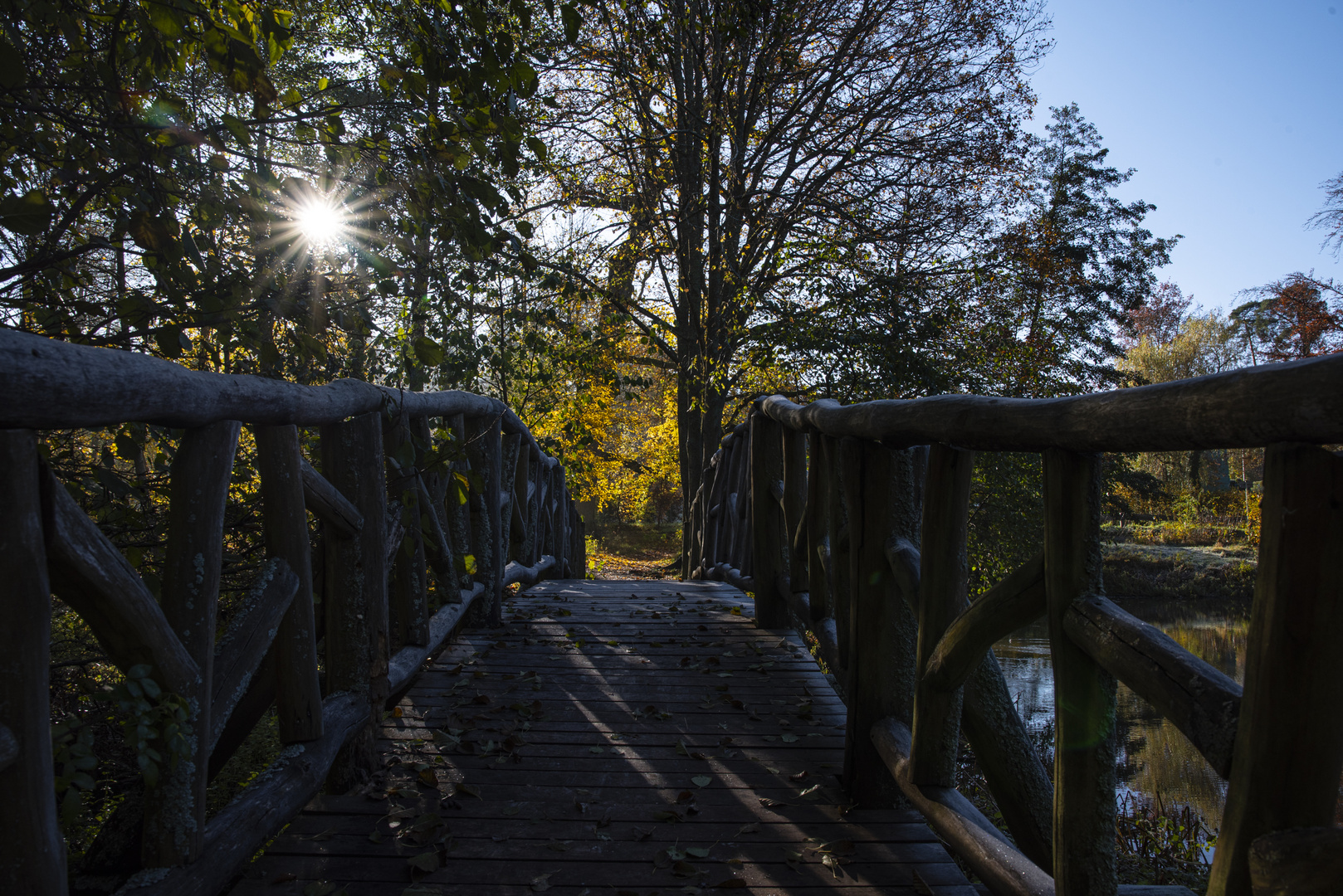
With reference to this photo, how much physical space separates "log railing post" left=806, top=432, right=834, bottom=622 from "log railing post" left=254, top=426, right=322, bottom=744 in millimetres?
2041

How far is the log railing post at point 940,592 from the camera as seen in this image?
1.82 metres

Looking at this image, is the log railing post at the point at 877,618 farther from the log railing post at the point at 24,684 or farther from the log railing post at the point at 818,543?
the log railing post at the point at 24,684

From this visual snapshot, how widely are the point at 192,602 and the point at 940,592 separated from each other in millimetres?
1659

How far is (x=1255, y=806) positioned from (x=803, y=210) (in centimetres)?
992

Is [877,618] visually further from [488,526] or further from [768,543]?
[488,526]

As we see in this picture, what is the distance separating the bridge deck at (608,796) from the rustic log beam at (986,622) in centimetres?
56

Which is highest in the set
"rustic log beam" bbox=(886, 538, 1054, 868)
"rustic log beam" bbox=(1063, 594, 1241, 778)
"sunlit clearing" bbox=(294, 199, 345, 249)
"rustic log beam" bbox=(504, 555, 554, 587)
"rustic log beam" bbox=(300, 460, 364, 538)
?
"sunlit clearing" bbox=(294, 199, 345, 249)

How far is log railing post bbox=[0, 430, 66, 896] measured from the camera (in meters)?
1.04

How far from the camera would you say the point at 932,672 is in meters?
1.81

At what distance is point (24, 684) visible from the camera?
42.1 inches

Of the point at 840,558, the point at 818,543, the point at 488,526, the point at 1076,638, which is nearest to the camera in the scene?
the point at 1076,638

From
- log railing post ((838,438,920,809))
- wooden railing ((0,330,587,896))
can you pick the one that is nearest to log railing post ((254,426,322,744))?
wooden railing ((0,330,587,896))

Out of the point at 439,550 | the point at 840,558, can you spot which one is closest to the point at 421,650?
the point at 439,550

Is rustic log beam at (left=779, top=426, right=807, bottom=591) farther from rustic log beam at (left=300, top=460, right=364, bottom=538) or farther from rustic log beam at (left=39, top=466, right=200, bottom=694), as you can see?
rustic log beam at (left=39, top=466, right=200, bottom=694)
